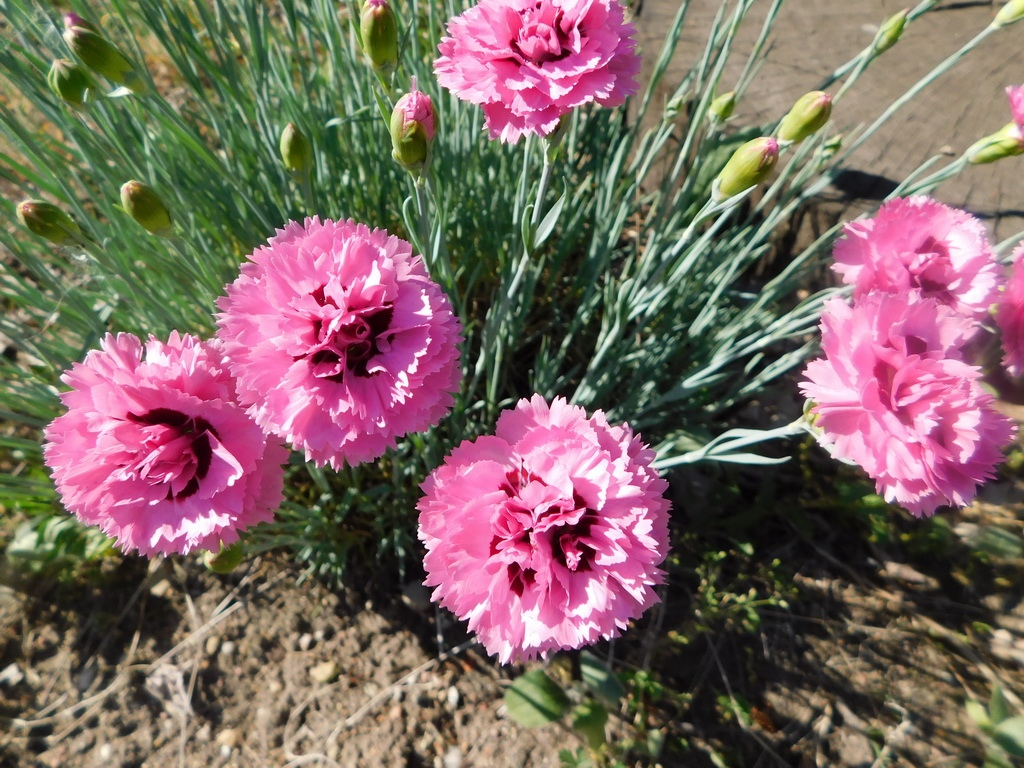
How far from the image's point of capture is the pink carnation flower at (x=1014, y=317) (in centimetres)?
84

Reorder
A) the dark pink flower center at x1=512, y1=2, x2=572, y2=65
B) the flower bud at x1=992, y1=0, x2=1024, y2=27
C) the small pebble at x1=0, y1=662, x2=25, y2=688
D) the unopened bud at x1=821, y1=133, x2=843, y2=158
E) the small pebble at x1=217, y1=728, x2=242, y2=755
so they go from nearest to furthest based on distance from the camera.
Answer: the dark pink flower center at x1=512, y1=2, x2=572, y2=65 → the flower bud at x1=992, y1=0, x2=1024, y2=27 → the unopened bud at x1=821, y1=133, x2=843, y2=158 → the small pebble at x1=217, y1=728, x2=242, y2=755 → the small pebble at x1=0, y1=662, x2=25, y2=688

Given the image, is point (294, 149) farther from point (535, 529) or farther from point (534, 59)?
point (535, 529)

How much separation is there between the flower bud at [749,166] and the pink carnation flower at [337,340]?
407 millimetres

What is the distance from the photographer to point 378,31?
0.79 m

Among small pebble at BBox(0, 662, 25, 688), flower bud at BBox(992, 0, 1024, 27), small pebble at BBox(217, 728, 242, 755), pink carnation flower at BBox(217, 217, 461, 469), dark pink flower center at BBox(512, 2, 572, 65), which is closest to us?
pink carnation flower at BBox(217, 217, 461, 469)

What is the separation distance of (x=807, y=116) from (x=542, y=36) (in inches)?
14.9

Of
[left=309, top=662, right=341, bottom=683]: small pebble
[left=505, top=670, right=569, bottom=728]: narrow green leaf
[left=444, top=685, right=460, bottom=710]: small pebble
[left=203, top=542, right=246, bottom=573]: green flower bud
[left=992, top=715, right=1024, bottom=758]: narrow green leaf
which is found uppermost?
[left=203, top=542, right=246, bottom=573]: green flower bud

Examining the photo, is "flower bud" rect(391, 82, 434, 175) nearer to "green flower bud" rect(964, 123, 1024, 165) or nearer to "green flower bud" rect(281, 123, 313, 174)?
"green flower bud" rect(281, 123, 313, 174)

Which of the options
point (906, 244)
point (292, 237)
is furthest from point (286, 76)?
point (906, 244)

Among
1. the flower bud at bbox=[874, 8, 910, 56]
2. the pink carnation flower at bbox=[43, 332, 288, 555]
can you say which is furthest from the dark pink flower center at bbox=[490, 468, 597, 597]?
the flower bud at bbox=[874, 8, 910, 56]

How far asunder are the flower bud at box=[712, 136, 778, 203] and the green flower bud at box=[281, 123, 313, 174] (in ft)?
1.85

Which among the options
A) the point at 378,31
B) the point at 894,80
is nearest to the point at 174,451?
the point at 378,31

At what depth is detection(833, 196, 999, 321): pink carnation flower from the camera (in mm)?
856

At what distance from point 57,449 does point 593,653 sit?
42.0 inches
